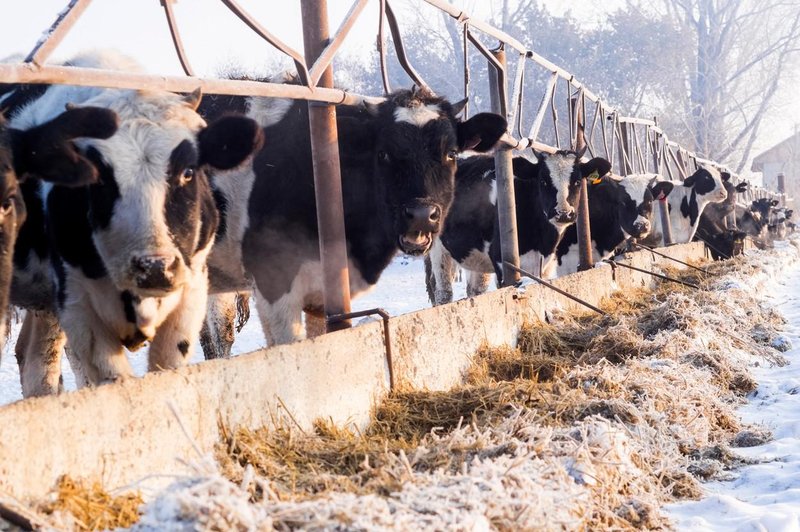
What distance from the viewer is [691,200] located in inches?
761

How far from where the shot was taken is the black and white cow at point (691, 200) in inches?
752

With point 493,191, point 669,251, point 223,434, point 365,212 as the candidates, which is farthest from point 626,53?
point 223,434

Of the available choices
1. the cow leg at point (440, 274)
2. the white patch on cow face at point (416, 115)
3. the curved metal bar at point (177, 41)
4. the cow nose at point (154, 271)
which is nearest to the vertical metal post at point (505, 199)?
the white patch on cow face at point (416, 115)

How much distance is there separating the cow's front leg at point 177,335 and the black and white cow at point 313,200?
115 cm

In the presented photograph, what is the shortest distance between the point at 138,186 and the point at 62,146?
36cm

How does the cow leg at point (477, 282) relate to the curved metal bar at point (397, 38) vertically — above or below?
below

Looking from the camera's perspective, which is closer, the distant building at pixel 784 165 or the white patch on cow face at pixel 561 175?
the white patch on cow face at pixel 561 175

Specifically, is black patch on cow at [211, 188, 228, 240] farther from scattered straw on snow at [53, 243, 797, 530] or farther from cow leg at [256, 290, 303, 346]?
scattered straw on snow at [53, 243, 797, 530]

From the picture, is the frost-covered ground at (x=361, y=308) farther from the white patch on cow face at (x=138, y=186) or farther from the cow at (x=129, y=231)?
the white patch on cow face at (x=138, y=186)

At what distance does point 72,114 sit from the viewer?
3.78 meters

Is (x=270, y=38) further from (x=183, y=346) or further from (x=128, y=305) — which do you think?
(x=183, y=346)

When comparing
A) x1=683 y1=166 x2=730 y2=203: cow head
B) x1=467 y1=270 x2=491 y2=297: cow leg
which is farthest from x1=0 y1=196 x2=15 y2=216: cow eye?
x1=683 y1=166 x2=730 y2=203: cow head

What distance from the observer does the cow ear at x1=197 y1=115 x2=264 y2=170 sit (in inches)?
176

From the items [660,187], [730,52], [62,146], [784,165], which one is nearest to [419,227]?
[62,146]
